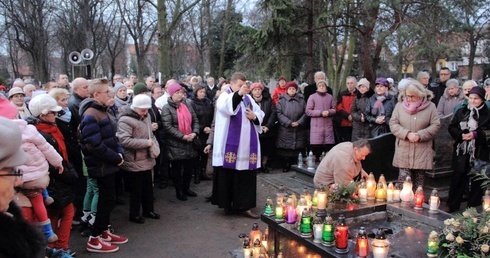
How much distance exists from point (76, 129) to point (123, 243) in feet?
5.83

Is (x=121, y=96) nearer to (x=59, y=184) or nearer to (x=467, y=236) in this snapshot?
(x=59, y=184)

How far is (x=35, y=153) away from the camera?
3982 mm

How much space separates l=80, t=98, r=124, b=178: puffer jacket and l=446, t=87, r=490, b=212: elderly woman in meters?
4.63

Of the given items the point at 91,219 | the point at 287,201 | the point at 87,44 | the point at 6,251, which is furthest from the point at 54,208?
the point at 87,44

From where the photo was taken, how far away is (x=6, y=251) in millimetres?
1778

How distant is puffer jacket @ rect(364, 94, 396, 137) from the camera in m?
7.52

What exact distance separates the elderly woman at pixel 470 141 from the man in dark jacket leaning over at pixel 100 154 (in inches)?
182

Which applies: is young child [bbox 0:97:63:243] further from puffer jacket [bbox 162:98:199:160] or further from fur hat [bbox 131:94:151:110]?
puffer jacket [bbox 162:98:199:160]

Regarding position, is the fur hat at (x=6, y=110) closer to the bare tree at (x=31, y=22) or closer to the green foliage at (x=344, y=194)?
the green foliage at (x=344, y=194)

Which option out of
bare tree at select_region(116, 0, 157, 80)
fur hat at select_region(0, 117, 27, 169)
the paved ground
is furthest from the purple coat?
bare tree at select_region(116, 0, 157, 80)

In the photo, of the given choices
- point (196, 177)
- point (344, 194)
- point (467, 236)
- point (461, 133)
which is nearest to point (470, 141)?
point (461, 133)

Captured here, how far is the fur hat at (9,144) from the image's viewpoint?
6.09 feet

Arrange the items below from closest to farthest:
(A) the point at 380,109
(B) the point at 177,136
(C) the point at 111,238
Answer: (C) the point at 111,238 → (B) the point at 177,136 → (A) the point at 380,109

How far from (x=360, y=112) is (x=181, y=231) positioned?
4094 mm
